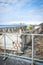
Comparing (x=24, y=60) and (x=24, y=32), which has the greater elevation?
(x=24, y=32)

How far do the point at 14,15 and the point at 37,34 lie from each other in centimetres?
92

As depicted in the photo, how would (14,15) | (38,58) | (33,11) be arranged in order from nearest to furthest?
(38,58), (33,11), (14,15)

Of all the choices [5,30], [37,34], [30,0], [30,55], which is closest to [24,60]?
[30,55]

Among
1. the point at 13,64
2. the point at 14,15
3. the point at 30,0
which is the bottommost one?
the point at 13,64

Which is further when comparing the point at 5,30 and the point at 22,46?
the point at 5,30

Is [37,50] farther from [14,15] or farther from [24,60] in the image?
[14,15]

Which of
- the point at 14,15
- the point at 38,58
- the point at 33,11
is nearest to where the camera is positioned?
the point at 38,58

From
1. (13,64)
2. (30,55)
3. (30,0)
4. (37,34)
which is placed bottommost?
(13,64)

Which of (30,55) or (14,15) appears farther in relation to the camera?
(14,15)

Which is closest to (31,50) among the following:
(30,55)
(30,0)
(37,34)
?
(30,55)

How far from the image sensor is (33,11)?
3.62 metres

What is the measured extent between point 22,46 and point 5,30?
2.16 ft

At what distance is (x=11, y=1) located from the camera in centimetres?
400

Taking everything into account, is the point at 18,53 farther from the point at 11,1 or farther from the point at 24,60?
the point at 11,1
